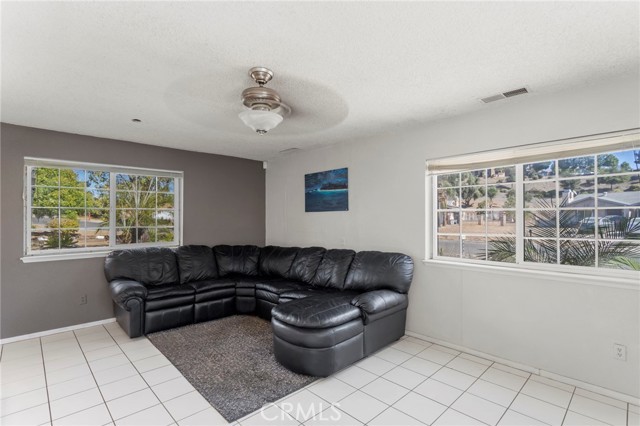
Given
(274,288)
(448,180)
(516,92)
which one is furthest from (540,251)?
(274,288)

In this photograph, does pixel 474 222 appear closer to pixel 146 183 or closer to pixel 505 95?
pixel 505 95

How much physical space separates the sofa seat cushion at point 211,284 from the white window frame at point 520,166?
107 inches

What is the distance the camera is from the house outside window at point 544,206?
8.15ft

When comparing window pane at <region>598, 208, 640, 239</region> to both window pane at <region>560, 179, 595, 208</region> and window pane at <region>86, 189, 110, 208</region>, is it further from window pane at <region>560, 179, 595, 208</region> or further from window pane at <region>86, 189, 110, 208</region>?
window pane at <region>86, 189, 110, 208</region>

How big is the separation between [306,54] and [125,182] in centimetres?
371

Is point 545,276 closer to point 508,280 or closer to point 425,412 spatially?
point 508,280

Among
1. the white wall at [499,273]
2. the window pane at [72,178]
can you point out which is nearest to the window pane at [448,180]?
the white wall at [499,273]

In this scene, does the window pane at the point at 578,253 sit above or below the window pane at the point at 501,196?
below

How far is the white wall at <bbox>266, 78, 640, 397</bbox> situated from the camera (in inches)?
95.8

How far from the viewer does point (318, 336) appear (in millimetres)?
2621

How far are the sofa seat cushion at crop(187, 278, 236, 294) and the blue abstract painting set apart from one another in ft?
5.47

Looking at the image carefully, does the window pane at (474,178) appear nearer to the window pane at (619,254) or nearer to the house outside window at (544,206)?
the house outside window at (544,206)

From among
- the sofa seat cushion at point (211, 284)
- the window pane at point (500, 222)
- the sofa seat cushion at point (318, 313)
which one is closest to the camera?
the sofa seat cushion at point (318, 313)

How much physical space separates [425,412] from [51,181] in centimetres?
487
